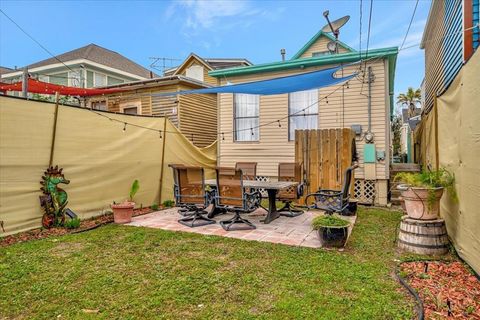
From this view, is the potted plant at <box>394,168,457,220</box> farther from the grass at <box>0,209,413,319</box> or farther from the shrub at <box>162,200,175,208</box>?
the shrub at <box>162,200,175,208</box>

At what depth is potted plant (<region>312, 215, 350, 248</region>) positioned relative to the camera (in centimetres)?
415

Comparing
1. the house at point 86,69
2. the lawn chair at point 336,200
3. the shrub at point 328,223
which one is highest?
the house at point 86,69

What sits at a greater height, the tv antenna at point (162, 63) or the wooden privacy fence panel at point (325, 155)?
the tv antenna at point (162, 63)

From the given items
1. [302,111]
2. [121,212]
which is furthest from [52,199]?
[302,111]

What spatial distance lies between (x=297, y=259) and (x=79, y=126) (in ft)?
15.2

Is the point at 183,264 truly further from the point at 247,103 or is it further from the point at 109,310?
the point at 247,103

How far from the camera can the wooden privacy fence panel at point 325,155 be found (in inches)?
279

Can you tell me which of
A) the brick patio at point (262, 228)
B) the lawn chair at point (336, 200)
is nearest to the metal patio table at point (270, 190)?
the brick patio at point (262, 228)

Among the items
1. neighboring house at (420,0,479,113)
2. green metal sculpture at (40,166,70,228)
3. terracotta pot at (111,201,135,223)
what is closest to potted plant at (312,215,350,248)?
neighboring house at (420,0,479,113)

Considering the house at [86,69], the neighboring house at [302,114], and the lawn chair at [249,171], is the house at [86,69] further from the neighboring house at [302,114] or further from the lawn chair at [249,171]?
the lawn chair at [249,171]

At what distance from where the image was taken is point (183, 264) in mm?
3611

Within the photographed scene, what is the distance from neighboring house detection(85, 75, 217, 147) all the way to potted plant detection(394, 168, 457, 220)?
7844mm

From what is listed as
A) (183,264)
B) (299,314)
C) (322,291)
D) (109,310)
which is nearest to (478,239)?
(322,291)

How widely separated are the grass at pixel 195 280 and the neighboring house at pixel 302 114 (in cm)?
345
